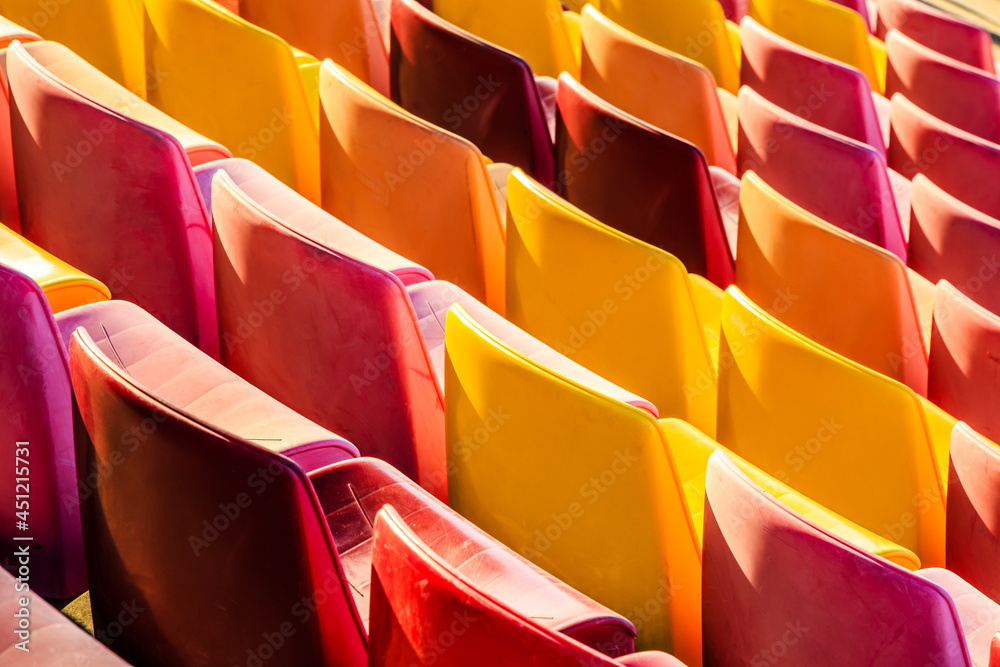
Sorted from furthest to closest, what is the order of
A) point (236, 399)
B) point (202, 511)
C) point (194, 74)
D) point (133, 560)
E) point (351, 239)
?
point (194, 74), point (351, 239), point (236, 399), point (133, 560), point (202, 511)

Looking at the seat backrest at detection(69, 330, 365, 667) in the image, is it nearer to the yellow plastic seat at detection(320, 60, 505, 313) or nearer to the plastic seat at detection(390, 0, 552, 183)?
the yellow plastic seat at detection(320, 60, 505, 313)

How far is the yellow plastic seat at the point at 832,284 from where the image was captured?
6.20 ft

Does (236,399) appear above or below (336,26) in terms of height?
below

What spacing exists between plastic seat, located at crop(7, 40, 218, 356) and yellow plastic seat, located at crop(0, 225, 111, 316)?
8 centimetres

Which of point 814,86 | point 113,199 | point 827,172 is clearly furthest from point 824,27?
point 113,199

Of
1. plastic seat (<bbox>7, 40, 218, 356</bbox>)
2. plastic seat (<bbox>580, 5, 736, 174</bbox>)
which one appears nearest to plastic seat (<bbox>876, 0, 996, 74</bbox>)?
plastic seat (<bbox>580, 5, 736, 174</bbox>)

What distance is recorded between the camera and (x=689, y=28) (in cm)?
330

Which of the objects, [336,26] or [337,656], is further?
[336,26]

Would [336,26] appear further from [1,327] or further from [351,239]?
[1,327]

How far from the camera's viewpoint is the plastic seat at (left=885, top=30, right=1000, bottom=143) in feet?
10.0

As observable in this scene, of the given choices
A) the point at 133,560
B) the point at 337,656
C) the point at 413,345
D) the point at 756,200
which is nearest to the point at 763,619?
the point at 337,656

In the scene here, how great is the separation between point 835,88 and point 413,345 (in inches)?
69.1

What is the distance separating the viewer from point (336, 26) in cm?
277

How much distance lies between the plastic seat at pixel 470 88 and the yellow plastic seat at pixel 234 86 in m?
0.30
